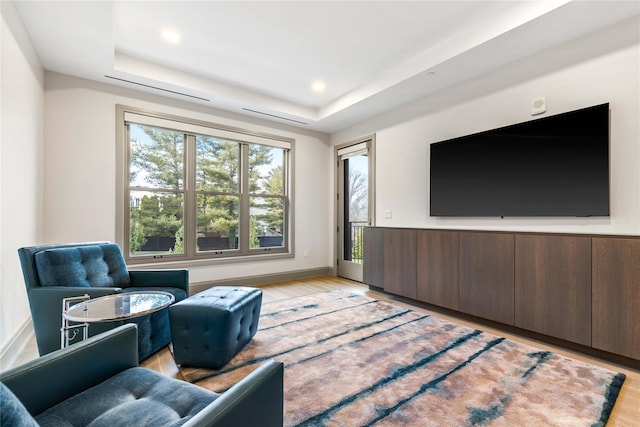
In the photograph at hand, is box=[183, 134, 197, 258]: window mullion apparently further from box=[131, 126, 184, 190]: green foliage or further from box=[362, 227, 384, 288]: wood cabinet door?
box=[362, 227, 384, 288]: wood cabinet door

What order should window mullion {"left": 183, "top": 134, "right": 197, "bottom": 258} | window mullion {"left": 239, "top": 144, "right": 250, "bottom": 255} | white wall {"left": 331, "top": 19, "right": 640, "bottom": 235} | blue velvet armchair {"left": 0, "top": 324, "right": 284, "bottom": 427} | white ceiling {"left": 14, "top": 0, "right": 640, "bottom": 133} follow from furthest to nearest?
window mullion {"left": 239, "top": 144, "right": 250, "bottom": 255} < window mullion {"left": 183, "top": 134, "right": 197, "bottom": 258} < white ceiling {"left": 14, "top": 0, "right": 640, "bottom": 133} < white wall {"left": 331, "top": 19, "right": 640, "bottom": 235} < blue velvet armchair {"left": 0, "top": 324, "right": 284, "bottom": 427}

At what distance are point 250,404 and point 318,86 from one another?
4017mm

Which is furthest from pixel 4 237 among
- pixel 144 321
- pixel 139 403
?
pixel 139 403

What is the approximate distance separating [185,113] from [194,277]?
2321mm

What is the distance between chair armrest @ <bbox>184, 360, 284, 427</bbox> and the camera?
2.65 feet

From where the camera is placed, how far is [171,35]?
2.97 metres

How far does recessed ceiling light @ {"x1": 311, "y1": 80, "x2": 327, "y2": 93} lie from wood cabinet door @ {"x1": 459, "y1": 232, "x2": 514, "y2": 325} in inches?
104

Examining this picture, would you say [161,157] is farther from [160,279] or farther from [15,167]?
[160,279]

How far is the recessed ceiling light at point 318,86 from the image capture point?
404 centimetres

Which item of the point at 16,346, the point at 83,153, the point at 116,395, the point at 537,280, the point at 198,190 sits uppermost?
the point at 83,153

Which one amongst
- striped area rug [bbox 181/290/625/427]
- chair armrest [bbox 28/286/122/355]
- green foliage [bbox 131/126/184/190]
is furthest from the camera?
green foliage [bbox 131/126/184/190]

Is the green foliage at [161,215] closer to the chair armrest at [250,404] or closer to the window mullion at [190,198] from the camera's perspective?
the window mullion at [190,198]

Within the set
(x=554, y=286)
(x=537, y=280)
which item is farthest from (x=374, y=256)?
(x=554, y=286)

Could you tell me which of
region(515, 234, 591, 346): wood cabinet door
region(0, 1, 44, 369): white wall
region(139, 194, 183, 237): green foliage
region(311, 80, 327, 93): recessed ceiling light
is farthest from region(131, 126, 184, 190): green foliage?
region(515, 234, 591, 346): wood cabinet door
